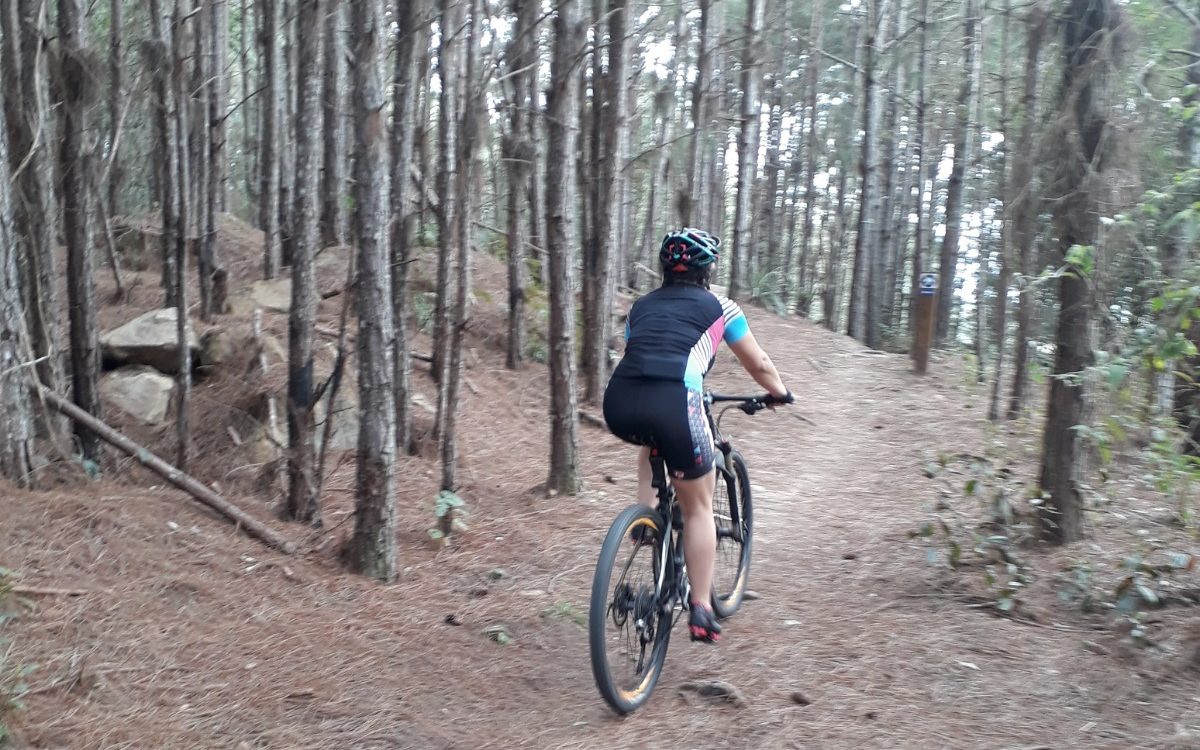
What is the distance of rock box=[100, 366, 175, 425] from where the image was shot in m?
9.51

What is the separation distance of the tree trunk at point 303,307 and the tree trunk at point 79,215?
147 centimetres

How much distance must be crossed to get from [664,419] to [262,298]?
30.8ft

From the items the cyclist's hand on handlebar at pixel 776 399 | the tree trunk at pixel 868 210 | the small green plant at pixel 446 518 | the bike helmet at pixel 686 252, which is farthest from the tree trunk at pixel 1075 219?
the tree trunk at pixel 868 210

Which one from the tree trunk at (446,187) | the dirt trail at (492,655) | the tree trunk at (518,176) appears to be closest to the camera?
the dirt trail at (492,655)

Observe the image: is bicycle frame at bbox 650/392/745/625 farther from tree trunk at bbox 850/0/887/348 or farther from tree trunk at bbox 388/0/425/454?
tree trunk at bbox 850/0/887/348

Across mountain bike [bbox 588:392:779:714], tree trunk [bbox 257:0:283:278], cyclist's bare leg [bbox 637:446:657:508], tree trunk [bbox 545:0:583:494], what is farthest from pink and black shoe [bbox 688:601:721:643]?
tree trunk [bbox 257:0:283:278]

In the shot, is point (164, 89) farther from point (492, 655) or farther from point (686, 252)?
point (492, 655)

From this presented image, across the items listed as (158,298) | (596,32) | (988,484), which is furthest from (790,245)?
(988,484)

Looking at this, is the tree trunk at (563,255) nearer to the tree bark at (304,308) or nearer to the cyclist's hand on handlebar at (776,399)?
the tree bark at (304,308)

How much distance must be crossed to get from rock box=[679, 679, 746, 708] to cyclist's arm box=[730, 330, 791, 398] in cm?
154

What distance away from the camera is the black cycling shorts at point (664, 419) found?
4.48 metres

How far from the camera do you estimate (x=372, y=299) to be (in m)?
5.95

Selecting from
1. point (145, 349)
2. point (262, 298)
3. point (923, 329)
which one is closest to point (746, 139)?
point (923, 329)

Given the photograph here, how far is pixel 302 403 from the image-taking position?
24.1 ft
